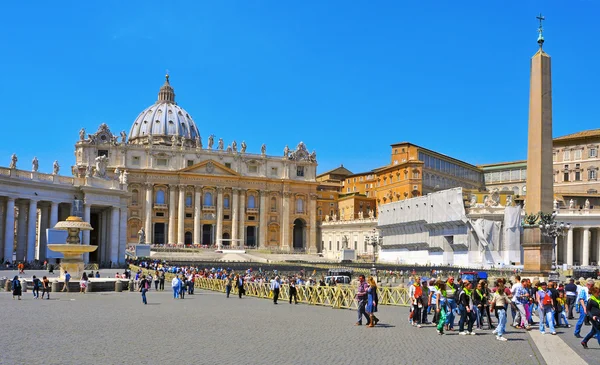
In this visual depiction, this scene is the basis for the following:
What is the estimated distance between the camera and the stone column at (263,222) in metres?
109

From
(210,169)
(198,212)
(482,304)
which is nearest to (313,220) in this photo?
(210,169)

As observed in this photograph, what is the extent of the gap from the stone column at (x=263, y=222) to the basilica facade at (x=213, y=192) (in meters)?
0.15

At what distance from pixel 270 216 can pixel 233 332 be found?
9553cm

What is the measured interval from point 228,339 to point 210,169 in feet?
305

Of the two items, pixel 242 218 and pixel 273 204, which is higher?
pixel 273 204

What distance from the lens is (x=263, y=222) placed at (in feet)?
358

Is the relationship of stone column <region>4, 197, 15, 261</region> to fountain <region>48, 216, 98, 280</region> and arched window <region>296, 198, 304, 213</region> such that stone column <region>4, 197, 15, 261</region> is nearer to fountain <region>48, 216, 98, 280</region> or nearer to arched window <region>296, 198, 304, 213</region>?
fountain <region>48, 216, 98, 280</region>

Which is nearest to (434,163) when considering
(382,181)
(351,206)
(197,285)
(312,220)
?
(382,181)

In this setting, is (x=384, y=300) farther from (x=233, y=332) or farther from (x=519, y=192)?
(x=519, y=192)

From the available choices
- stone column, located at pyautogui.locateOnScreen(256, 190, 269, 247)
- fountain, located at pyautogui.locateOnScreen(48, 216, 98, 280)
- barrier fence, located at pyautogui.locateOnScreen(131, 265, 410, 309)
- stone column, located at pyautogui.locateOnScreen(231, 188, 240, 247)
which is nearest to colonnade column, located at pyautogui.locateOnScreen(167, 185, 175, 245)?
stone column, located at pyautogui.locateOnScreen(231, 188, 240, 247)

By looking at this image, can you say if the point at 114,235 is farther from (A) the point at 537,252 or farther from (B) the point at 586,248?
(B) the point at 586,248

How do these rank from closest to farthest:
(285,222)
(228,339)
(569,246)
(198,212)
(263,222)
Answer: (228,339) → (569,246) → (198,212) → (263,222) → (285,222)

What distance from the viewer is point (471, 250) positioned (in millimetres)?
61000

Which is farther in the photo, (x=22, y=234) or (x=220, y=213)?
(x=220, y=213)
